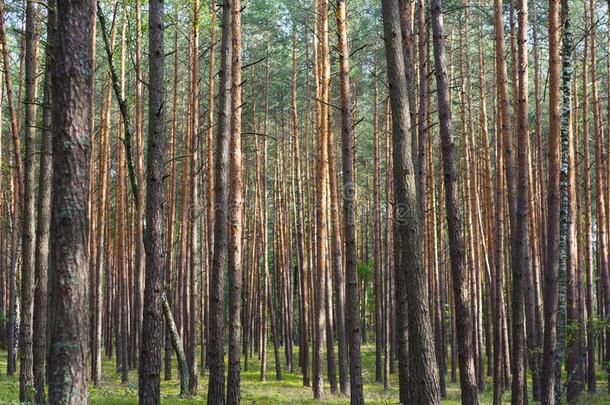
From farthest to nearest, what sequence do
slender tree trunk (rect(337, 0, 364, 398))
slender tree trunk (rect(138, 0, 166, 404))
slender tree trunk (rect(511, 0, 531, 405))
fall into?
slender tree trunk (rect(337, 0, 364, 398)), slender tree trunk (rect(511, 0, 531, 405)), slender tree trunk (rect(138, 0, 166, 404))

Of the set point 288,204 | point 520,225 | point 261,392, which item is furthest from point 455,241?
point 288,204

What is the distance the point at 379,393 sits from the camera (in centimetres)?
1716

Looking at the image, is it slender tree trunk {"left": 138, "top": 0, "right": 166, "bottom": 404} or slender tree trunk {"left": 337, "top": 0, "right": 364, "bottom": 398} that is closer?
slender tree trunk {"left": 138, "top": 0, "right": 166, "bottom": 404}

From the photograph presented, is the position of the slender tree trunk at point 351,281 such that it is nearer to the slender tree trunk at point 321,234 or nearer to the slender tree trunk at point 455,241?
the slender tree trunk at point 455,241

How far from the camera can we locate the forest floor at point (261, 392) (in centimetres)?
1352

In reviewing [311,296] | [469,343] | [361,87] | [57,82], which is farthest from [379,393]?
[57,82]

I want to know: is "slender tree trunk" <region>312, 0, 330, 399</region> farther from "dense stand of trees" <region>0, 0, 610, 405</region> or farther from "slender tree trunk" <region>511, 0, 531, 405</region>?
"slender tree trunk" <region>511, 0, 531, 405</region>

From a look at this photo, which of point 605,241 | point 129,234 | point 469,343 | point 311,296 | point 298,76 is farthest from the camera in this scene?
point 298,76

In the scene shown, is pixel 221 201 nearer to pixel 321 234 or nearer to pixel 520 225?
pixel 520 225

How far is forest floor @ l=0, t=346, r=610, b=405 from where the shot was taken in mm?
13516

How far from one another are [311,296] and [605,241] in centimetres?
870

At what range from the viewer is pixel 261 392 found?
16.7 metres

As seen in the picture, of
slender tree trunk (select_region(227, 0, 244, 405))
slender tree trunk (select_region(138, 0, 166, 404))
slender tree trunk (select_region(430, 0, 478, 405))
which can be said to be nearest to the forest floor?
slender tree trunk (select_region(227, 0, 244, 405))

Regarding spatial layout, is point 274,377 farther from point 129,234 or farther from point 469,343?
point 469,343
